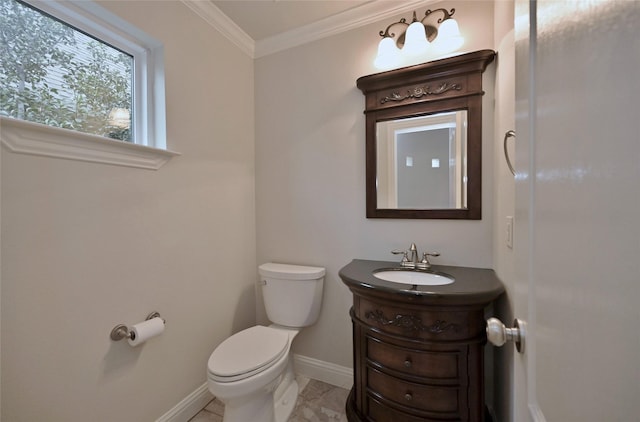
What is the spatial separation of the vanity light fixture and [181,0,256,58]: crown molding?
100 cm

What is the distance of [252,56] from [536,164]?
211 centimetres

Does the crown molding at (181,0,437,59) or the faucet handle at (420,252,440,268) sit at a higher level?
the crown molding at (181,0,437,59)

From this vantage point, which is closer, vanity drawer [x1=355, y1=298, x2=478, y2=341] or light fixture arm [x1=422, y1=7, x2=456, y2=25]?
vanity drawer [x1=355, y1=298, x2=478, y2=341]

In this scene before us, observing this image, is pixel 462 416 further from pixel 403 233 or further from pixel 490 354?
pixel 403 233

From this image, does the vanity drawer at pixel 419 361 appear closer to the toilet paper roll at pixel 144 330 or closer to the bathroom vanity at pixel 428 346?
the bathroom vanity at pixel 428 346

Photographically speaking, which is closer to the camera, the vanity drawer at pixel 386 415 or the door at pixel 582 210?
the door at pixel 582 210

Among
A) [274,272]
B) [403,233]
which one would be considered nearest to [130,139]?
[274,272]

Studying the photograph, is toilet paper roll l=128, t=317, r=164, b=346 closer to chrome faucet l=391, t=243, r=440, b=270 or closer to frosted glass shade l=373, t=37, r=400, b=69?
chrome faucet l=391, t=243, r=440, b=270

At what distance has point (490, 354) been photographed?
1.40 metres

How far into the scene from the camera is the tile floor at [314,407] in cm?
150

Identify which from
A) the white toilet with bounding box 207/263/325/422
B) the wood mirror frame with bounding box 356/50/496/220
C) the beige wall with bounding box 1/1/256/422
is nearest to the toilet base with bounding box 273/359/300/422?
the white toilet with bounding box 207/263/325/422

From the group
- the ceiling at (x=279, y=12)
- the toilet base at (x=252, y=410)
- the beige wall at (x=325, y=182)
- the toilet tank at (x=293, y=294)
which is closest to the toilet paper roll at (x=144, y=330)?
the toilet base at (x=252, y=410)

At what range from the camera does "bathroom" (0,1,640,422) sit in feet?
3.19

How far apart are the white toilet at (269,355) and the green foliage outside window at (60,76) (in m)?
1.21
